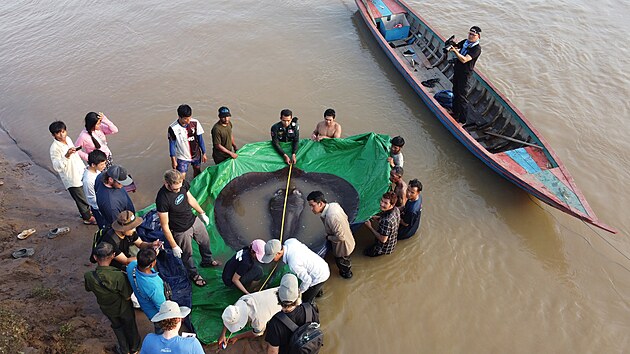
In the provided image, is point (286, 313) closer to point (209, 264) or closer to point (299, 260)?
point (299, 260)

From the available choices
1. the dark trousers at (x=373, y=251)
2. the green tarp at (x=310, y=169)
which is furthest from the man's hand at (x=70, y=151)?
the dark trousers at (x=373, y=251)

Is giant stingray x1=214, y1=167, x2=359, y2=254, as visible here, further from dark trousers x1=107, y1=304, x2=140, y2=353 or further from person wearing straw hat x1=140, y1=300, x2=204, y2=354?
person wearing straw hat x1=140, y1=300, x2=204, y2=354

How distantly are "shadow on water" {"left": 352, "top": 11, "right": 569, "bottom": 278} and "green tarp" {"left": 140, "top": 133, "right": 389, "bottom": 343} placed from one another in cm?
178

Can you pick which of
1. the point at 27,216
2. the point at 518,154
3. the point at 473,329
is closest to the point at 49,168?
the point at 27,216

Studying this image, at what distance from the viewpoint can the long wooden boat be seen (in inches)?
271

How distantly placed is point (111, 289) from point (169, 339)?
0.91m

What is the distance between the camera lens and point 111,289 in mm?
4309

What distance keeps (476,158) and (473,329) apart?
12.2 feet

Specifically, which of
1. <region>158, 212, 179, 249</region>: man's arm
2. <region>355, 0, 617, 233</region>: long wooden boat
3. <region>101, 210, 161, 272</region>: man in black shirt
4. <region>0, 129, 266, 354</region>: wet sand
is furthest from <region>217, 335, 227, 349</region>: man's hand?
<region>355, 0, 617, 233</region>: long wooden boat

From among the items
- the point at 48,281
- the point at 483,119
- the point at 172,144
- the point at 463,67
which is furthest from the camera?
the point at 483,119

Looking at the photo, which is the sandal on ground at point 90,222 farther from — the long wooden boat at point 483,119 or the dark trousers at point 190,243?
the long wooden boat at point 483,119

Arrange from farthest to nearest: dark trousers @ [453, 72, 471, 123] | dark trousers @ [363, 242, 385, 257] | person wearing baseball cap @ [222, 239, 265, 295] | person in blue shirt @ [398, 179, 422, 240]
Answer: dark trousers @ [453, 72, 471, 123]
dark trousers @ [363, 242, 385, 257]
person in blue shirt @ [398, 179, 422, 240]
person wearing baseball cap @ [222, 239, 265, 295]

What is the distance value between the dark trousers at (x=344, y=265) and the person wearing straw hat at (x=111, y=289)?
2.68 meters

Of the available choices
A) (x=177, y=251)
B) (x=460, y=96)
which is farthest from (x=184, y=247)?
(x=460, y=96)
